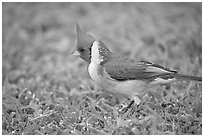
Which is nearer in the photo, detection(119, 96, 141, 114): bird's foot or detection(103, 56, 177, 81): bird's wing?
detection(103, 56, 177, 81): bird's wing

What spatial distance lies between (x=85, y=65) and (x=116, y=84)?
2.37 meters

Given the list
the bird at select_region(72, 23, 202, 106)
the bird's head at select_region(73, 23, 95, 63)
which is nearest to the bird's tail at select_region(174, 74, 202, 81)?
the bird at select_region(72, 23, 202, 106)

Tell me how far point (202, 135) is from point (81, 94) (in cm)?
177

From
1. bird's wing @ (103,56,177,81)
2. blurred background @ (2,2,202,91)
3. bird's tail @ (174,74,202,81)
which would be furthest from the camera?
blurred background @ (2,2,202,91)

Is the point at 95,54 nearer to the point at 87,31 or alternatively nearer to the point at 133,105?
the point at 133,105

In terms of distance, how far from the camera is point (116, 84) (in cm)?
434

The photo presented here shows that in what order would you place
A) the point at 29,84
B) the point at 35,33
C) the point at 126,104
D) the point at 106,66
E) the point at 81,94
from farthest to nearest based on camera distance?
1. the point at 35,33
2. the point at 29,84
3. the point at 81,94
4. the point at 126,104
5. the point at 106,66

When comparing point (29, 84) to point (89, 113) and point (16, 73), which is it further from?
point (89, 113)

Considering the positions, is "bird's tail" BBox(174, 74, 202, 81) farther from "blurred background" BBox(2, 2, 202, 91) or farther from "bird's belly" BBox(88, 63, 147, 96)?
"blurred background" BBox(2, 2, 202, 91)

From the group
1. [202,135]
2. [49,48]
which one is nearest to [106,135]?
[202,135]

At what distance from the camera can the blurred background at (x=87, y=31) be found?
20.7 feet

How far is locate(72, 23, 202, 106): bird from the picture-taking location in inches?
170

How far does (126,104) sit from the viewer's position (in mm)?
4953

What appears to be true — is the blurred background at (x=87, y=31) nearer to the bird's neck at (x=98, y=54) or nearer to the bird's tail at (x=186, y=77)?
the bird's neck at (x=98, y=54)
